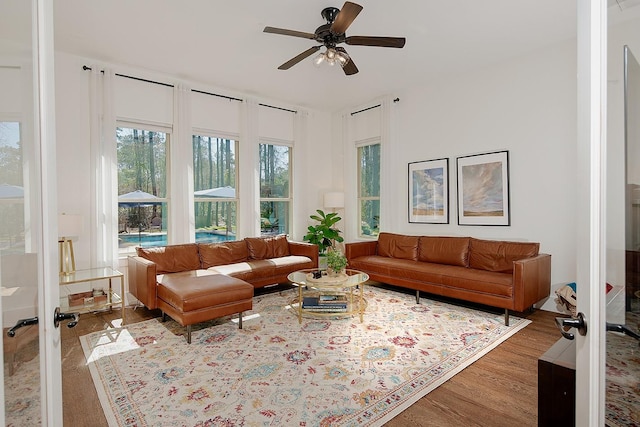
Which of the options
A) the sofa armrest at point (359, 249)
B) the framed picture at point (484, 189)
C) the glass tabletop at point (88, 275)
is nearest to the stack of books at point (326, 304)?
the sofa armrest at point (359, 249)

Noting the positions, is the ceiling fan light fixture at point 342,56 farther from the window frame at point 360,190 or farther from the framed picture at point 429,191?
the window frame at point 360,190

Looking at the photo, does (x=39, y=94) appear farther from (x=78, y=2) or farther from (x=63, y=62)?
(x=63, y=62)

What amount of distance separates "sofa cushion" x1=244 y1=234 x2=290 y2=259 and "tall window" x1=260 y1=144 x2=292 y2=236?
600 mm

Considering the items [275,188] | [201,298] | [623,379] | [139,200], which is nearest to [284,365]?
[201,298]

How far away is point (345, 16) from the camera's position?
2506 mm

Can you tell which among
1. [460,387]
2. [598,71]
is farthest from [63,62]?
[460,387]

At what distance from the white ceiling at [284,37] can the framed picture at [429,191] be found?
1345mm

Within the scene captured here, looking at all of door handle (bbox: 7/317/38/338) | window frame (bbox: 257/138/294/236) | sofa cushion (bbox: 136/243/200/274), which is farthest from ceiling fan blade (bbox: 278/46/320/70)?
door handle (bbox: 7/317/38/338)

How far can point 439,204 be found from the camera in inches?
194

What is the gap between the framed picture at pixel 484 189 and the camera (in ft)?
13.8

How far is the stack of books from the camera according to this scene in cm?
352

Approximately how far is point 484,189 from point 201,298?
385 cm

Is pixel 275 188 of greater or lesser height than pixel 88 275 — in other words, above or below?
above

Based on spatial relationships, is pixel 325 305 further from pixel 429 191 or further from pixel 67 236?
pixel 67 236
